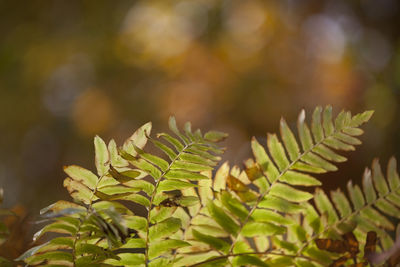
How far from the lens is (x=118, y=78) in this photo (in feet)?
15.3

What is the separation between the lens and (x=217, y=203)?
0.43 metres

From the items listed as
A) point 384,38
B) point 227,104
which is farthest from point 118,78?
point 384,38

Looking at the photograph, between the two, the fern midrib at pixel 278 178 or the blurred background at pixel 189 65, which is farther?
the blurred background at pixel 189 65

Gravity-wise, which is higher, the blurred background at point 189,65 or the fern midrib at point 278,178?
the blurred background at point 189,65

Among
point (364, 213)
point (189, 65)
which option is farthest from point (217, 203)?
point (189, 65)

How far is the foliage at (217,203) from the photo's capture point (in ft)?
1.24

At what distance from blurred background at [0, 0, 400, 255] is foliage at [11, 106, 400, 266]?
103 inches

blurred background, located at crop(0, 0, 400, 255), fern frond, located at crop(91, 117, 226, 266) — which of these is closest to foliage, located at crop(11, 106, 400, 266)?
fern frond, located at crop(91, 117, 226, 266)

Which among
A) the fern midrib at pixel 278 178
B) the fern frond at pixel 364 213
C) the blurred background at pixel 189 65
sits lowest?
the fern frond at pixel 364 213

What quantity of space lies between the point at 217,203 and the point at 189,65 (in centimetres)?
380

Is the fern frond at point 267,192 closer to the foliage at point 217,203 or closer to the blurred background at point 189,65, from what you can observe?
the foliage at point 217,203

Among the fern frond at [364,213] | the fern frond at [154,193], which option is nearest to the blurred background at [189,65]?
the fern frond at [364,213]

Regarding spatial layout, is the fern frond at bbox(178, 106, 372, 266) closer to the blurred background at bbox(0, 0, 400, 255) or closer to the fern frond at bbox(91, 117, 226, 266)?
the fern frond at bbox(91, 117, 226, 266)

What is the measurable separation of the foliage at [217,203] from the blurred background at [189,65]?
261 cm
